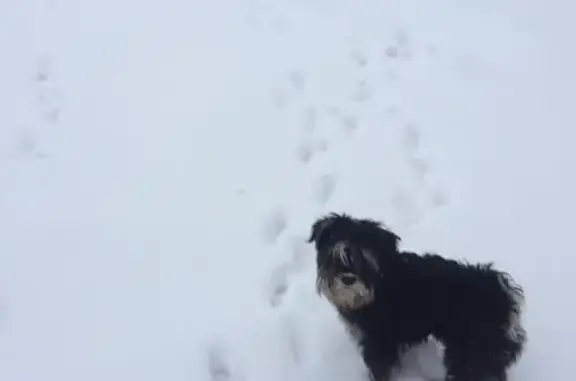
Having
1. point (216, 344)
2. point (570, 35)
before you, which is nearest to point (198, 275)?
point (216, 344)

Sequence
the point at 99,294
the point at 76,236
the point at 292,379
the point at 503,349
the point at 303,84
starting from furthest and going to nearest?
the point at 303,84 → the point at 76,236 → the point at 99,294 → the point at 292,379 → the point at 503,349

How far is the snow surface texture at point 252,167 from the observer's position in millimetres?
4371

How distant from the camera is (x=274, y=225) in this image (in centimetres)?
504

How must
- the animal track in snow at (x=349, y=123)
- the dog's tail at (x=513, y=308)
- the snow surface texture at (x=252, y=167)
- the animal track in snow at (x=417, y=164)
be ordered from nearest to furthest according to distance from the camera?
the dog's tail at (x=513, y=308) → the snow surface texture at (x=252, y=167) → the animal track in snow at (x=417, y=164) → the animal track in snow at (x=349, y=123)

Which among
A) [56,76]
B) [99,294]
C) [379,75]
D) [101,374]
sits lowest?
[101,374]

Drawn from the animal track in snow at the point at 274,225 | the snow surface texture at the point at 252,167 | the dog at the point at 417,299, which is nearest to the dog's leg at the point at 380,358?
the dog at the point at 417,299

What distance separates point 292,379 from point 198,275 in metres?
0.95

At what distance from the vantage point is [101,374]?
13.8 ft

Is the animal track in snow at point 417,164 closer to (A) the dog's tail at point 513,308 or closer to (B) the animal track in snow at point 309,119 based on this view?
(B) the animal track in snow at point 309,119

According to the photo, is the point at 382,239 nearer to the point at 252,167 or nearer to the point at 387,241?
the point at 387,241

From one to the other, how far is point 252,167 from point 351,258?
6.61 ft

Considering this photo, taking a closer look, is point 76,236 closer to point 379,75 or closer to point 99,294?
point 99,294

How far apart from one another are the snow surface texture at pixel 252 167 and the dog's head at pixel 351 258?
2.18ft

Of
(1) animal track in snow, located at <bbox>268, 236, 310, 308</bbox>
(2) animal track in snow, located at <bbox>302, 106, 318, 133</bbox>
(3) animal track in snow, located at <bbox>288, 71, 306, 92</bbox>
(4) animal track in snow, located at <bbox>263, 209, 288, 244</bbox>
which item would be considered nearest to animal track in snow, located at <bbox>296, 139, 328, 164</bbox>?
(2) animal track in snow, located at <bbox>302, 106, 318, 133</bbox>
